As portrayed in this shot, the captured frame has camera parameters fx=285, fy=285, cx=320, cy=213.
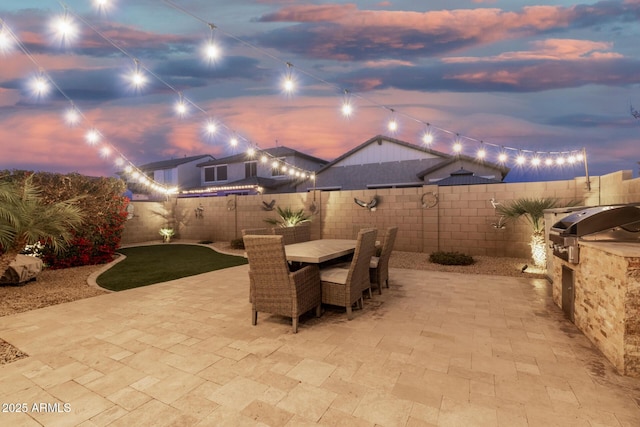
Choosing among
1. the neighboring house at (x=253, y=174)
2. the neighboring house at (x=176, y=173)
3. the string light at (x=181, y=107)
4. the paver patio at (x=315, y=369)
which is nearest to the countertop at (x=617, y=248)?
the paver patio at (x=315, y=369)

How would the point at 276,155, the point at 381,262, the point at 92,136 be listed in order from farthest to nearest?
the point at 276,155
the point at 92,136
the point at 381,262

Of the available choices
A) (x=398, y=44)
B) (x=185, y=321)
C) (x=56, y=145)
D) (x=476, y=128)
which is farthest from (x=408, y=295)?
(x=56, y=145)

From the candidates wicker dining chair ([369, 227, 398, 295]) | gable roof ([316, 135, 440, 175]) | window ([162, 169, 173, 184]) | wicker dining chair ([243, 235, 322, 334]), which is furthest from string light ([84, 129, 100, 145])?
window ([162, 169, 173, 184])

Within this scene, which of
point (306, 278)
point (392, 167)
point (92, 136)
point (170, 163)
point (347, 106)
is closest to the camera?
point (306, 278)

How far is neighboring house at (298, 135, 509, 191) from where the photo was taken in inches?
541

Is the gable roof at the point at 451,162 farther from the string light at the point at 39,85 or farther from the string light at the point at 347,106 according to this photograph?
the string light at the point at 39,85

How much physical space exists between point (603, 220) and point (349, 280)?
8.82 ft

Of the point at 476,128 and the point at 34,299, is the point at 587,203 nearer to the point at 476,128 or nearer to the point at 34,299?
the point at 476,128

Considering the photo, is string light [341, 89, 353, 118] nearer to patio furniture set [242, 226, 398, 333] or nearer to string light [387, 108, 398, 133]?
string light [387, 108, 398, 133]

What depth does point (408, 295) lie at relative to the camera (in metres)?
4.44

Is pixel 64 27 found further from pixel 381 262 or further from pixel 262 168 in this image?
pixel 262 168


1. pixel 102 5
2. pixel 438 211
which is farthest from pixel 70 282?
pixel 438 211

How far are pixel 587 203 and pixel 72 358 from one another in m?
9.13

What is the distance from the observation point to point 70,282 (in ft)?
18.0
